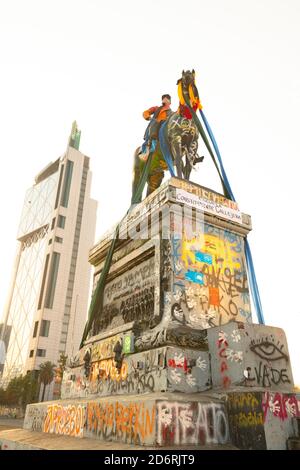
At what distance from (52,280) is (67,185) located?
29.3m

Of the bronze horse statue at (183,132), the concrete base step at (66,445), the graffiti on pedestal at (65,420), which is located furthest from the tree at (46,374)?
the bronze horse statue at (183,132)

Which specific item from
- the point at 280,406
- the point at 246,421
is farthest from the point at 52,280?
the point at 280,406

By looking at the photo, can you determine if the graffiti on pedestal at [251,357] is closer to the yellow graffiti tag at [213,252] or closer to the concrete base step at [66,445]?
the concrete base step at [66,445]

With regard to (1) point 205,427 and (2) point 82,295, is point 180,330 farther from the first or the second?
(2) point 82,295

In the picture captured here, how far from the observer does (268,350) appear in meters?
11.0

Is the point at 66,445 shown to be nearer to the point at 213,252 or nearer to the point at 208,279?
the point at 208,279

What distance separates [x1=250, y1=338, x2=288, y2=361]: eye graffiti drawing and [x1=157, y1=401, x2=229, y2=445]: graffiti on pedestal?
6.88 feet

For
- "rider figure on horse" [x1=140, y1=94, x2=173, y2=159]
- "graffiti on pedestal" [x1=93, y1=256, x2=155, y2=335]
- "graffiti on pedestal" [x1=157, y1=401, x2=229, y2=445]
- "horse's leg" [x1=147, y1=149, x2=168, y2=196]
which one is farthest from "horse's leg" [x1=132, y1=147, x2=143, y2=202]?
"graffiti on pedestal" [x1=157, y1=401, x2=229, y2=445]

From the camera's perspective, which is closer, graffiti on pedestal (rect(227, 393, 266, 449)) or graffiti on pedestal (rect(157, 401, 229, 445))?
graffiti on pedestal (rect(227, 393, 266, 449))

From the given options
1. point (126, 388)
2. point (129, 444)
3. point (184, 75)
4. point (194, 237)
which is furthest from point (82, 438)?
point (184, 75)

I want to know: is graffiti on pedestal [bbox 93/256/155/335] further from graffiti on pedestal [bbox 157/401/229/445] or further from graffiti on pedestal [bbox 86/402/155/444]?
graffiti on pedestal [bbox 157/401/229/445]

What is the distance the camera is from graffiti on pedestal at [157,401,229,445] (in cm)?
868
